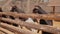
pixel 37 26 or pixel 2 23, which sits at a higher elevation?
pixel 37 26

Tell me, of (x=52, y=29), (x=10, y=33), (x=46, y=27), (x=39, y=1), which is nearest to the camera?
(x=52, y=29)

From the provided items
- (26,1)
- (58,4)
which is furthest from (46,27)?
(26,1)

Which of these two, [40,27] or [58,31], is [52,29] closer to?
[58,31]

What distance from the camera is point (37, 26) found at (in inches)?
83.4

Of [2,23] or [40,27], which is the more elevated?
[40,27]

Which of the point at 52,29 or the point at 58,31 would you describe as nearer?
the point at 58,31

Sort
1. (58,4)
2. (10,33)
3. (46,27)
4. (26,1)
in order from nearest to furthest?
1. (46,27)
2. (10,33)
3. (58,4)
4. (26,1)

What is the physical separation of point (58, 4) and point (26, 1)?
3560 mm

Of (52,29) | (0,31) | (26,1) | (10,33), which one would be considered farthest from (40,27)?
(26,1)

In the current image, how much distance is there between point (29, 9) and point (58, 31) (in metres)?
5.28

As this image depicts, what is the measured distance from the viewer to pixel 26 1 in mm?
7270

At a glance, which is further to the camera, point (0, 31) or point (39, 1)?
point (39, 1)

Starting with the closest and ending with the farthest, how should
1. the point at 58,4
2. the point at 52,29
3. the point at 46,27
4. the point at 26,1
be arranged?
the point at 52,29 < the point at 46,27 < the point at 58,4 < the point at 26,1

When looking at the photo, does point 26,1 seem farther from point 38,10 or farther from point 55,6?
point 55,6
